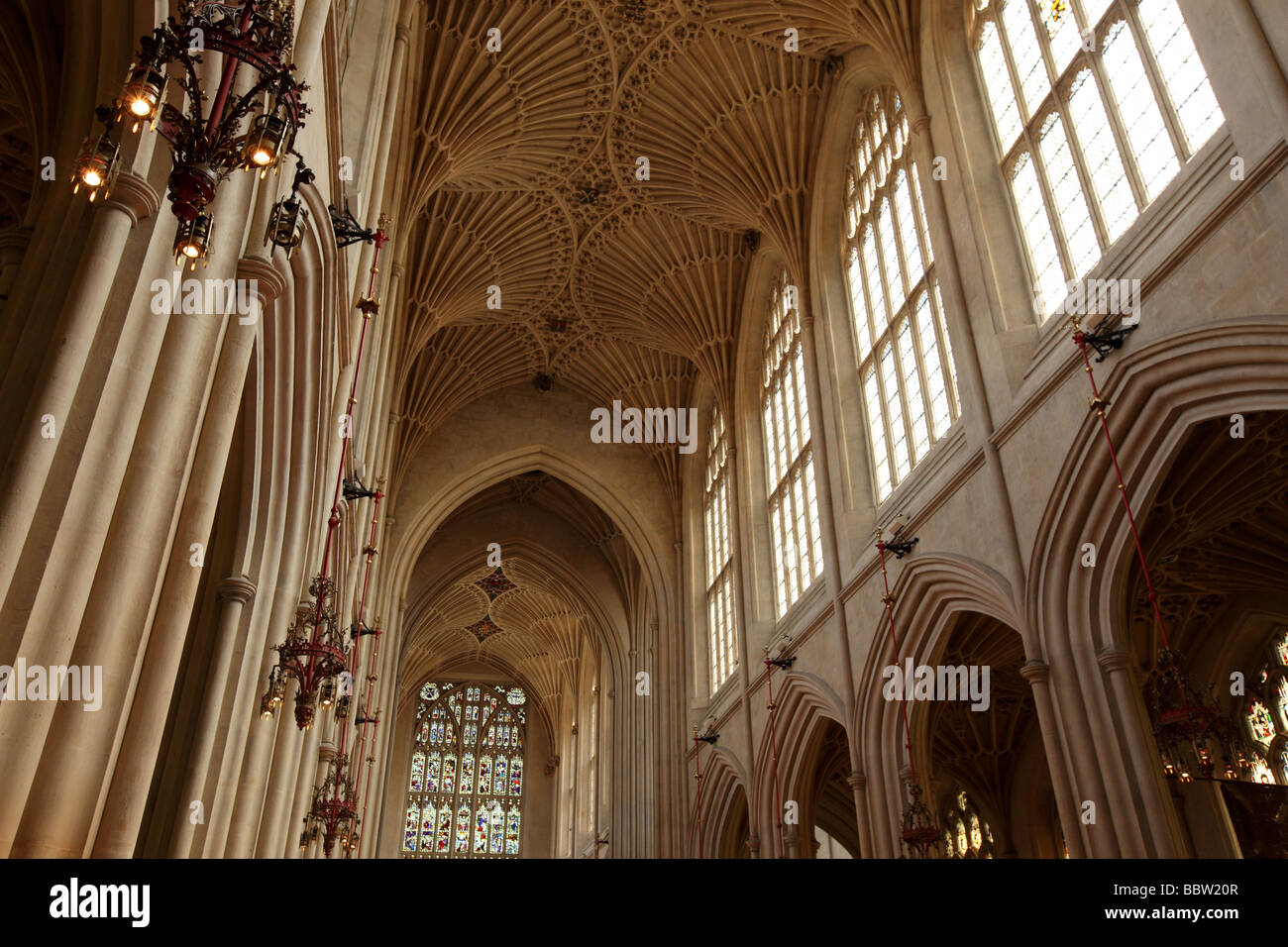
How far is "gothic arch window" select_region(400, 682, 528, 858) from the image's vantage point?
1332 inches

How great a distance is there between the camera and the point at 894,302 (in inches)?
546

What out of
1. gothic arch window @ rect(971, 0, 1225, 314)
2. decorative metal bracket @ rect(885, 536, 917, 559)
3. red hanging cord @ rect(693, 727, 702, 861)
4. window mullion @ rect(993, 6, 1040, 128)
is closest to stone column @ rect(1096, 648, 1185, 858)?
Result: decorative metal bracket @ rect(885, 536, 917, 559)

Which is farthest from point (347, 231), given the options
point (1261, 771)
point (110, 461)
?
point (1261, 771)

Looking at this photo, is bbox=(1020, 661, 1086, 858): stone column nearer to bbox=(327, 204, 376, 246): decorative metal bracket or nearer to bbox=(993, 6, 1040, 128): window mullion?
bbox=(993, 6, 1040, 128): window mullion

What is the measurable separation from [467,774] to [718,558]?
726 inches

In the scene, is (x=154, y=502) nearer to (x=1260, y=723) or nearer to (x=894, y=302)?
(x=894, y=302)

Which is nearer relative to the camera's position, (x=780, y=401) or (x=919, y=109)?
(x=919, y=109)

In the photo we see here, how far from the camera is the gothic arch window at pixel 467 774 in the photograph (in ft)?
111

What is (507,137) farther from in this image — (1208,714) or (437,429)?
(1208,714)

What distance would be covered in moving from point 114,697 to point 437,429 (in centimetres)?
1929

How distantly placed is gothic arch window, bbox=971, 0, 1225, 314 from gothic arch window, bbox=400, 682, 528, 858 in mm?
28574

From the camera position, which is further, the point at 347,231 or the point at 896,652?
the point at 896,652

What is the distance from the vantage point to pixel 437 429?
2320cm
